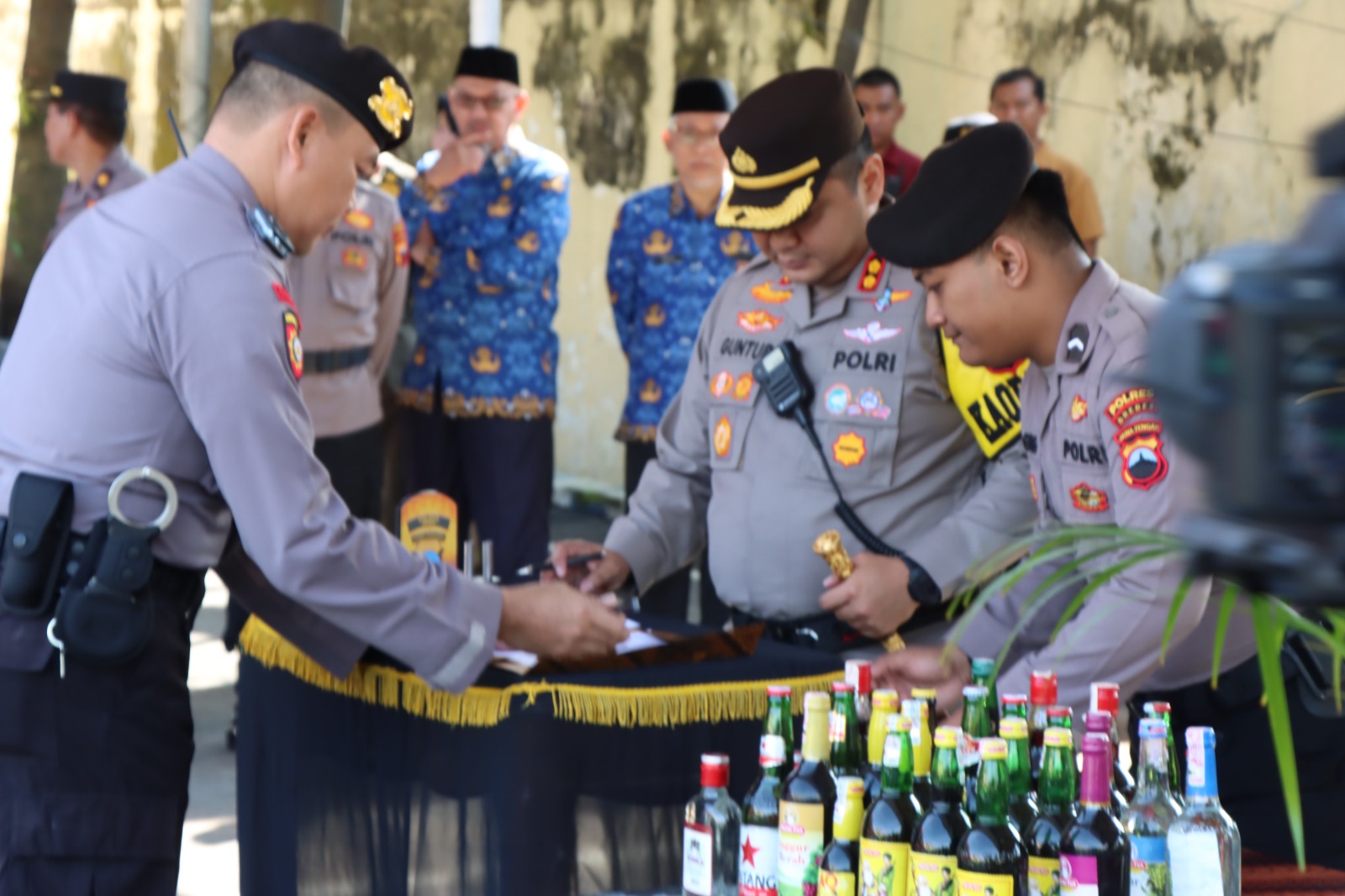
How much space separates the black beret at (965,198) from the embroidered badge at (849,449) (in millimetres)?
437

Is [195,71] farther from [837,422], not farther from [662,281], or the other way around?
[837,422]

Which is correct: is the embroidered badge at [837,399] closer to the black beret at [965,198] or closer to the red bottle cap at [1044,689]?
the black beret at [965,198]

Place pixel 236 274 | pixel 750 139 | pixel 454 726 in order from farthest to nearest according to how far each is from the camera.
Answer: pixel 750 139 < pixel 454 726 < pixel 236 274

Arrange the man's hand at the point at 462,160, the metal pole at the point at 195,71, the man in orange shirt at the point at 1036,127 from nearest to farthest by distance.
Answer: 1. the man's hand at the point at 462,160
2. the man in orange shirt at the point at 1036,127
3. the metal pole at the point at 195,71

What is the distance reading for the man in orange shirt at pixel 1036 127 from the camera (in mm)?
5918

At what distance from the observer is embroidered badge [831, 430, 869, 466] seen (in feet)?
9.01

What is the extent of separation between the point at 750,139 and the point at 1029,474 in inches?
30.4

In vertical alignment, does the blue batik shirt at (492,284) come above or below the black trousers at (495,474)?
above

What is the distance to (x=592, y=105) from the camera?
28.3ft

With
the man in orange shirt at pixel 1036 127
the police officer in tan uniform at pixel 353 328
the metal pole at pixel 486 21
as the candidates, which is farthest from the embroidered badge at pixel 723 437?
the metal pole at pixel 486 21

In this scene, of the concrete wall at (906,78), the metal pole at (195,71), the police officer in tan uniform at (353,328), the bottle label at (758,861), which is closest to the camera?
the bottle label at (758,861)

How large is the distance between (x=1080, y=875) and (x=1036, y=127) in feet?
16.0

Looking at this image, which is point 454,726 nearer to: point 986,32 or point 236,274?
point 236,274

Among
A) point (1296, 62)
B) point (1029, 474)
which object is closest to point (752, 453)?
point (1029, 474)
